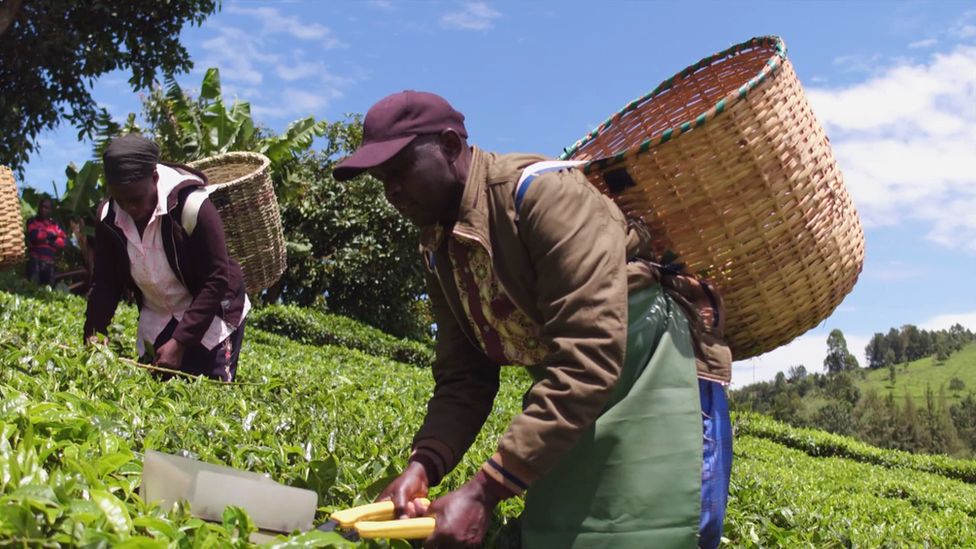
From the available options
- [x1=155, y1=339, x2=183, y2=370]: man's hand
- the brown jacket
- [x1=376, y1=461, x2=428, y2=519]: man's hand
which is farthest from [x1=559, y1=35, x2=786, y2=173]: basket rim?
[x1=155, y1=339, x2=183, y2=370]: man's hand

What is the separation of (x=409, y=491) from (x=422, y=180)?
0.79m

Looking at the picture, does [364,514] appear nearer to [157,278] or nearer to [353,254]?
[157,278]

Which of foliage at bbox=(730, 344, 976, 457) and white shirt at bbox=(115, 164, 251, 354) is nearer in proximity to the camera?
white shirt at bbox=(115, 164, 251, 354)

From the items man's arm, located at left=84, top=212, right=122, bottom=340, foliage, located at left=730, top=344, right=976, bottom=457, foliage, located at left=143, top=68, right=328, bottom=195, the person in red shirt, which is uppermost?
foliage, located at left=143, top=68, right=328, bottom=195

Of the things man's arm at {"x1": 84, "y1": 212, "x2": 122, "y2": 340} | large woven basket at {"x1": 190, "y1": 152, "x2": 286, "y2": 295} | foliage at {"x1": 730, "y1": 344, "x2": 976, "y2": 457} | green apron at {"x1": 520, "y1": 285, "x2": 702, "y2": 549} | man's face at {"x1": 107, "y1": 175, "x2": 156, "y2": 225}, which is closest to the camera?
green apron at {"x1": 520, "y1": 285, "x2": 702, "y2": 549}

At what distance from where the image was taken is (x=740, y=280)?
260 cm

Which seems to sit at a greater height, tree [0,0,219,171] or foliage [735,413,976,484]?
tree [0,0,219,171]

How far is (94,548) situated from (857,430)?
7466cm

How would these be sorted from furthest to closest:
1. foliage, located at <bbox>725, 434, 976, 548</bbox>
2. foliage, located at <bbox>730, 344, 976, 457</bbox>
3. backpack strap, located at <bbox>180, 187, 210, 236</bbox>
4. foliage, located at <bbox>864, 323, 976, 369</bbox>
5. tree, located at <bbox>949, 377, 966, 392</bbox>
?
foliage, located at <bbox>864, 323, 976, 369</bbox> → tree, located at <bbox>949, 377, 966, 392</bbox> → foliage, located at <bbox>730, 344, 976, 457</bbox> → backpack strap, located at <bbox>180, 187, 210, 236</bbox> → foliage, located at <bbox>725, 434, 976, 548</bbox>

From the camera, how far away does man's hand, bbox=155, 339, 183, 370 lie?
13.3 feet

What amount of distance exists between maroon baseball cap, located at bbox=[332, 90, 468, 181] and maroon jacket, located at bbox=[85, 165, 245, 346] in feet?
6.78

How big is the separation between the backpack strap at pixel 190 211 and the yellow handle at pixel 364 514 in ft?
7.51

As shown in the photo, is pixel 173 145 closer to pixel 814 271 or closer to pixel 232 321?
pixel 232 321

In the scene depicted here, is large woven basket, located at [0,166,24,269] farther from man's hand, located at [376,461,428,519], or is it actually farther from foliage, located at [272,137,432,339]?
foliage, located at [272,137,432,339]
